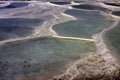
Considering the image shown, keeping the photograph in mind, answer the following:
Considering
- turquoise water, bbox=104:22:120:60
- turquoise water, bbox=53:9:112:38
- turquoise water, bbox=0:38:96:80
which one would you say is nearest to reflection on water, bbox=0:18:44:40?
turquoise water, bbox=53:9:112:38

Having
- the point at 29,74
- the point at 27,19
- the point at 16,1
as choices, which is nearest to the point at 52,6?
the point at 16,1

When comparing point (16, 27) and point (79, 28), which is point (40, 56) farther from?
point (16, 27)

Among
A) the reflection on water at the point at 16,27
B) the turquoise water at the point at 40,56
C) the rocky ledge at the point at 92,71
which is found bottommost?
the reflection on water at the point at 16,27

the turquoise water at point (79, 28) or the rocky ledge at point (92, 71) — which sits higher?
the rocky ledge at point (92, 71)

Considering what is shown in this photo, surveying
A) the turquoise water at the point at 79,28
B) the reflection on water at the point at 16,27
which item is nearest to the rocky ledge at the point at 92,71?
the turquoise water at the point at 79,28

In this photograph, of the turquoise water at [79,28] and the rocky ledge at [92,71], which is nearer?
the rocky ledge at [92,71]

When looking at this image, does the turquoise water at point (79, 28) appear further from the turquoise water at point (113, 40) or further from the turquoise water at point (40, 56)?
the turquoise water at point (40, 56)
